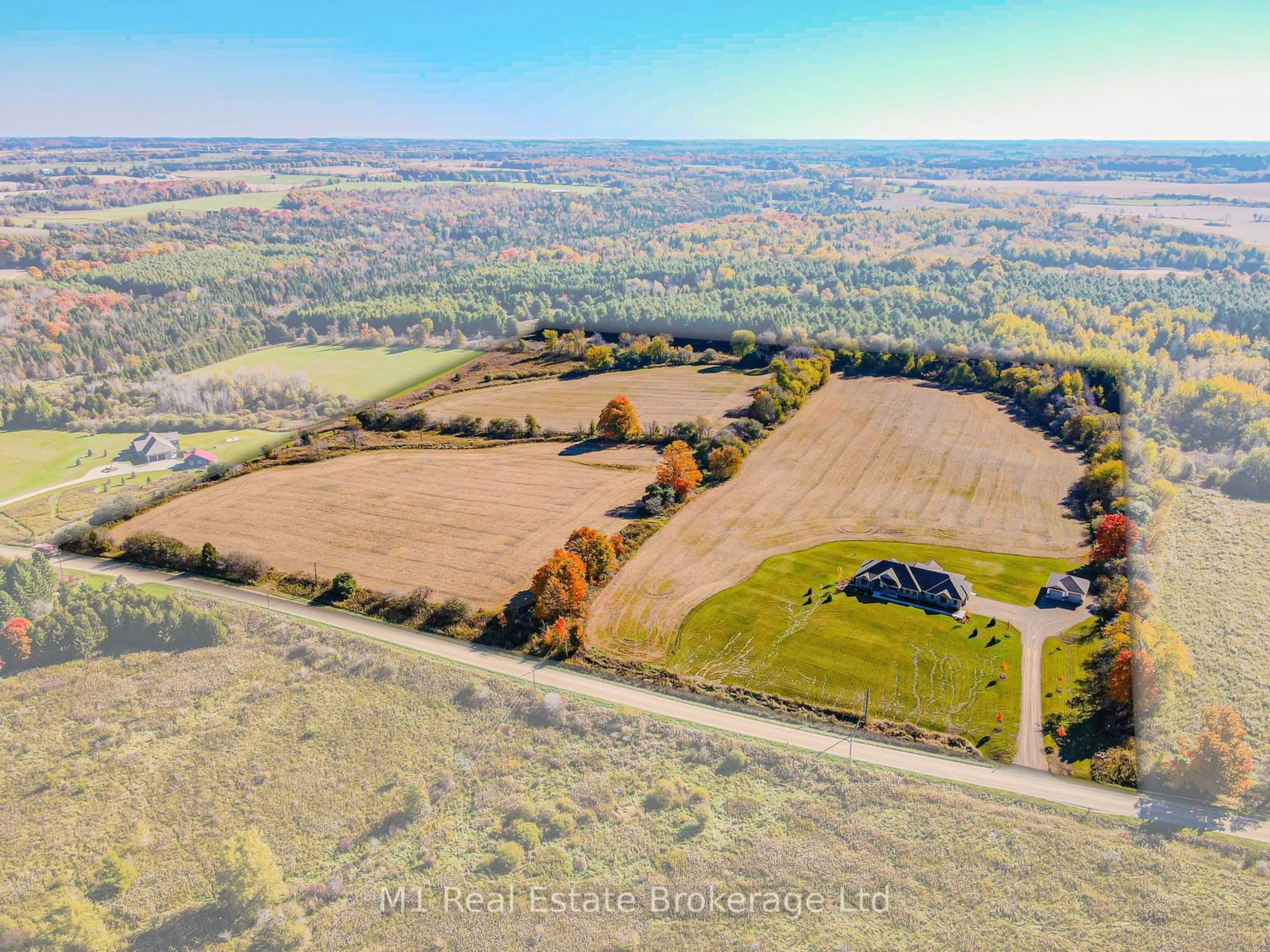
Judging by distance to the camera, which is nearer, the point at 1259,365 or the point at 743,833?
the point at 743,833

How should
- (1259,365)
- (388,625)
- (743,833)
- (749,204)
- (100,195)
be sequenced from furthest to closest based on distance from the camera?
(749,204) < (100,195) < (1259,365) < (388,625) < (743,833)

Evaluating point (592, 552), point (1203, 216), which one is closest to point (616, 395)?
point (592, 552)

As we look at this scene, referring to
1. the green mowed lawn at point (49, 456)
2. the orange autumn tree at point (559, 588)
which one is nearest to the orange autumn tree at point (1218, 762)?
the orange autumn tree at point (559, 588)

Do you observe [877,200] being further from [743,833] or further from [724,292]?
[743,833]

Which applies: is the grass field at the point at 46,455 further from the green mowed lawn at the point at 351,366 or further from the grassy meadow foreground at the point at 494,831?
the grassy meadow foreground at the point at 494,831

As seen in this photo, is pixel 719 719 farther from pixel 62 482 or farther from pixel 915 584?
pixel 62 482

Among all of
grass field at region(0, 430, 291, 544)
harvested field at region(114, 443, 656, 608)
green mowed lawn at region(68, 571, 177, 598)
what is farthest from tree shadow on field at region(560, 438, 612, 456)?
green mowed lawn at region(68, 571, 177, 598)

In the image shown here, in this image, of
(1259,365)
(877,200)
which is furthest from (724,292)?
(877,200)
